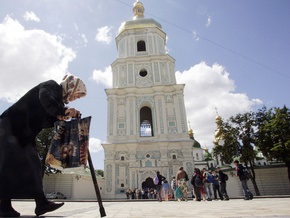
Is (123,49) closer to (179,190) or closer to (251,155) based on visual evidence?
(251,155)

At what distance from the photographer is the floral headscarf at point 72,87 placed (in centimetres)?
313

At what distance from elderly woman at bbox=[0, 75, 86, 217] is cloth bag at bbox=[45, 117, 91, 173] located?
16 cm

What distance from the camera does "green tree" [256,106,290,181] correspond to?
63.5 ft

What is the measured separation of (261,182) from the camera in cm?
2105

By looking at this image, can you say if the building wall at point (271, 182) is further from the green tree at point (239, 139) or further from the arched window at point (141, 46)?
the arched window at point (141, 46)

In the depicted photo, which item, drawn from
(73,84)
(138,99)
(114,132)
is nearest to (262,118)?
(138,99)

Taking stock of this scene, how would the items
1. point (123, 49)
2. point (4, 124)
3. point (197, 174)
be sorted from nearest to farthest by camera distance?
point (4, 124), point (197, 174), point (123, 49)

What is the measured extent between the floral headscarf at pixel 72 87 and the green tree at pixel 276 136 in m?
20.5

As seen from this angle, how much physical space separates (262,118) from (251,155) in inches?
171

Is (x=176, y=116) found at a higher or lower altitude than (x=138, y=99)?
lower

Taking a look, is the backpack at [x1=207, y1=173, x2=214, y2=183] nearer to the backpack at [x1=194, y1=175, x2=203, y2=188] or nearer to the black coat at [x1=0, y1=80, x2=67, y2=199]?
the backpack at [x1=194, y1=175, x2=203, y2=188]

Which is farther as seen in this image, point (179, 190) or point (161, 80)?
point (161, 80)

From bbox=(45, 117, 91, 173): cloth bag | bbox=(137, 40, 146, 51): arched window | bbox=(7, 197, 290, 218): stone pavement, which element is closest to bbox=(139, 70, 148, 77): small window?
bbox=(137, 40, 146, 51): arched window

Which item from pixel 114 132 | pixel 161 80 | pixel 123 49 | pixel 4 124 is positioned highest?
pixel 123 49
